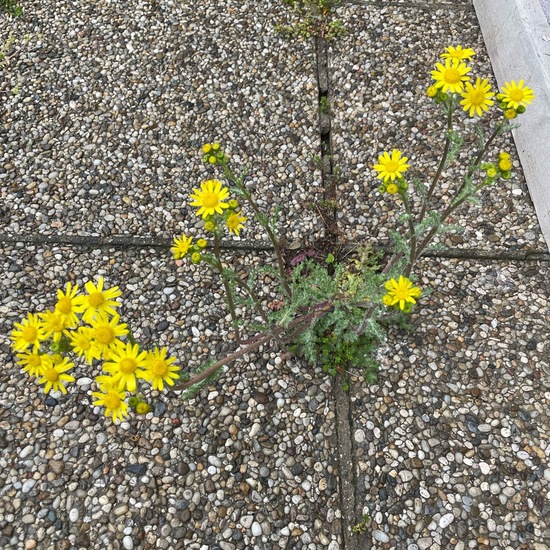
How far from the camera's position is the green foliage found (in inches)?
144

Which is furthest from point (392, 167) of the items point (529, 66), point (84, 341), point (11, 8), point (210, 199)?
point (11, 8)

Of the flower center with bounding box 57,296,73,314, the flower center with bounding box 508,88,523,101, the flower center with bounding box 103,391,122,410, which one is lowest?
the flower center with bounding box 103,391,122,410

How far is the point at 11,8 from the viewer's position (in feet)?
12.0

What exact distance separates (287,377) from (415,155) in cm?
140

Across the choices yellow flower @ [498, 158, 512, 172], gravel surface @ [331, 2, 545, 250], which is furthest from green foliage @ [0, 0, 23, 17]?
yellow flower @ [498, 158, 512, 172]

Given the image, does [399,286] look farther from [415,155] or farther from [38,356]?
[415,155]

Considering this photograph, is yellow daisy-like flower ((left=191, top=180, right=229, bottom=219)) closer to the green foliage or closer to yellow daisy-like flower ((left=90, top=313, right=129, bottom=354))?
yellow daisy-like flower ((left=90, top=313, right=129, bottom=354))

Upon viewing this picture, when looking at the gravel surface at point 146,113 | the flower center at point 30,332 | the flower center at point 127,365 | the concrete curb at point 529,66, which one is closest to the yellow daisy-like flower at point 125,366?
the flower center at point 127,365

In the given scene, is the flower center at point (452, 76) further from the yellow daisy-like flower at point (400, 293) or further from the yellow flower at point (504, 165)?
the yellow daisy-like flower at point (400, 293)

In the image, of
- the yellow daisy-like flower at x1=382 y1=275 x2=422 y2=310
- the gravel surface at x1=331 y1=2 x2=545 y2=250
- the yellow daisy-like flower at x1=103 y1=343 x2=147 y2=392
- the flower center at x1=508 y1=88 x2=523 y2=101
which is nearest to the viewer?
the yellow daisy-like flower at x1=103 y1=343 x2=147 y2=392

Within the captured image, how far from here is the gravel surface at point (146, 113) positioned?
2916mm

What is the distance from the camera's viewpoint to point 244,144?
10.3 ft

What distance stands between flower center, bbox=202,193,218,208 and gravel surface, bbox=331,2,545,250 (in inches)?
42.3

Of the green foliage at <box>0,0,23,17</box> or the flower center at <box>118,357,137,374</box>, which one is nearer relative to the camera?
the flower center at <box>118,357,137,374</box>
